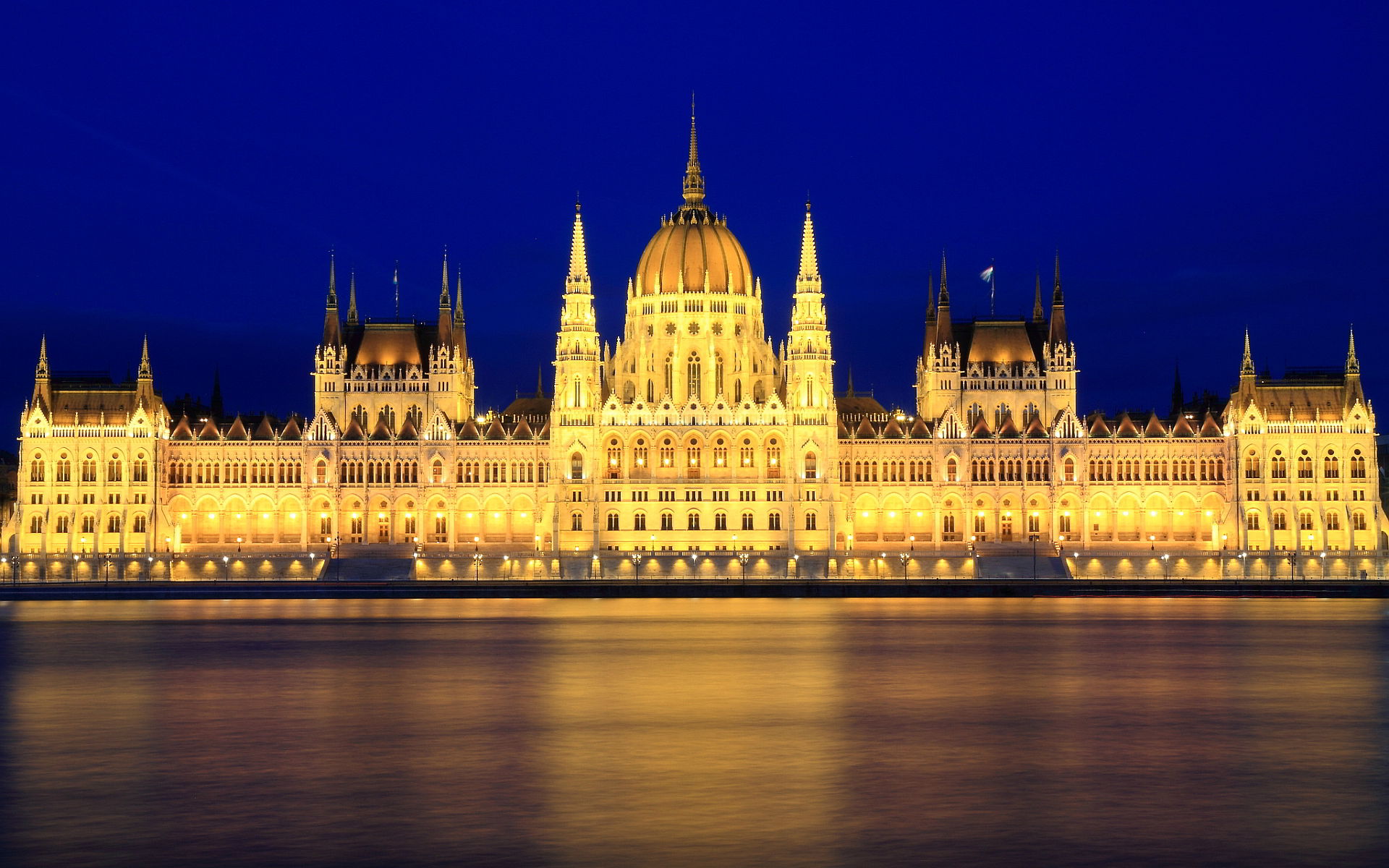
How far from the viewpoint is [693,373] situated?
433ft

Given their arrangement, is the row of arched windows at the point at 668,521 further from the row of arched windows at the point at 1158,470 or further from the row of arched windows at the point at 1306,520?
the row of arched windows at the point at 1306,520

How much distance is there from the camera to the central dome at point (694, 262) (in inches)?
5251

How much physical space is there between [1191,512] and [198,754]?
Result: 9875cm

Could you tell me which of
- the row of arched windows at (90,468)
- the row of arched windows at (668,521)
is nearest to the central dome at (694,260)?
the row of arched windows at (668,521)

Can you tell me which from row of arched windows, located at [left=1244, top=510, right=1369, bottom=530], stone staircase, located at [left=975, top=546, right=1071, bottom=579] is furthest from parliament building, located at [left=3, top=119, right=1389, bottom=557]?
stone staircase, located at [left=975, top=546, right=1071, bottom=579]

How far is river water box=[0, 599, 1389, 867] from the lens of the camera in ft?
102

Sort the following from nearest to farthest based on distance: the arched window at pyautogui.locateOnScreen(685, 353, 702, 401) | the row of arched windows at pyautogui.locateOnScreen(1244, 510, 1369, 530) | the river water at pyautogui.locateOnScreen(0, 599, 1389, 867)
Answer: the river water at pyautogui.locateOnScreen(0, 599, 1389, 867)
the row of arched windows at pyautogui.locateOnScreen(1244, 510, 1369, 530)
the arched window at pyautogui.locateOnScreen(685, 353, 702, 401)

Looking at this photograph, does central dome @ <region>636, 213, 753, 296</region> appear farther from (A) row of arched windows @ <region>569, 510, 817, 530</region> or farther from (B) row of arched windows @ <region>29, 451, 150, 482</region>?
(B) row of arched windows @ <region>29, 451, 150, 482</region>

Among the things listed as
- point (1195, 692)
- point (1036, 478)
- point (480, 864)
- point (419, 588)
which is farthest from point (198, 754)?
point (1036, 478)

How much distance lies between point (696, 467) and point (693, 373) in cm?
882

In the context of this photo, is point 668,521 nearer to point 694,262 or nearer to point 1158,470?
point 694,262

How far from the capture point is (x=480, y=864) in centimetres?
2916

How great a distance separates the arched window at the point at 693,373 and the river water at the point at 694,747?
55.9 metres

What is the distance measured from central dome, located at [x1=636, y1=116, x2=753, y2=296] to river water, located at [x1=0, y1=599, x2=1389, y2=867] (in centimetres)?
5950
